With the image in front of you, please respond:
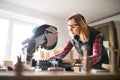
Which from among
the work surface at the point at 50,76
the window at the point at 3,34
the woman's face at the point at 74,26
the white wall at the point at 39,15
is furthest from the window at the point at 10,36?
the work surface at the point at 50,76

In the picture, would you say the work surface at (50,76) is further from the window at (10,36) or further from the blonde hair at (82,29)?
the window at (10,36)

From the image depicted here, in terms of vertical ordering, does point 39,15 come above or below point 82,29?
above

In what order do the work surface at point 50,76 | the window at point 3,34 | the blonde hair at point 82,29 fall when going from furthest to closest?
the window at point 3,34 → the blonde hair at point 82,29 → the work surface at point 50,76

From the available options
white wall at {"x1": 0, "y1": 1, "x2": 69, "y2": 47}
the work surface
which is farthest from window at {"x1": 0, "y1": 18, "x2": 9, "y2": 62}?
the work surface

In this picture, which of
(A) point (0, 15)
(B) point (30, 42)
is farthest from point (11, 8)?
(B) point (30, 42)

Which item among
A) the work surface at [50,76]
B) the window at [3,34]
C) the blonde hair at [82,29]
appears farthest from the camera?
the window at [3,34]

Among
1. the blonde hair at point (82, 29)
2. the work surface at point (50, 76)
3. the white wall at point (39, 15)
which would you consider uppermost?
the white wall at point (39, 15)

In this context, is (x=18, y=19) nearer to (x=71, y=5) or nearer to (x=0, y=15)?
(x=0, y=15)

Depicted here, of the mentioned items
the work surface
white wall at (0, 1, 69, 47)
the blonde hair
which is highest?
white wall at (0, 1, 69, 47)

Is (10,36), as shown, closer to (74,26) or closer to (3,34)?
(3,34)

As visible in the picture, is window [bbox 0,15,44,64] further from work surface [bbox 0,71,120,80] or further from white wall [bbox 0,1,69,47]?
work surface [bbox 0,71,120,80]

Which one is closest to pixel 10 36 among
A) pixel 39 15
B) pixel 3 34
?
pixel 3 34

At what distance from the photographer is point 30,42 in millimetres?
1129

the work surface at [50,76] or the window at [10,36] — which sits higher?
the window at [10,36]
